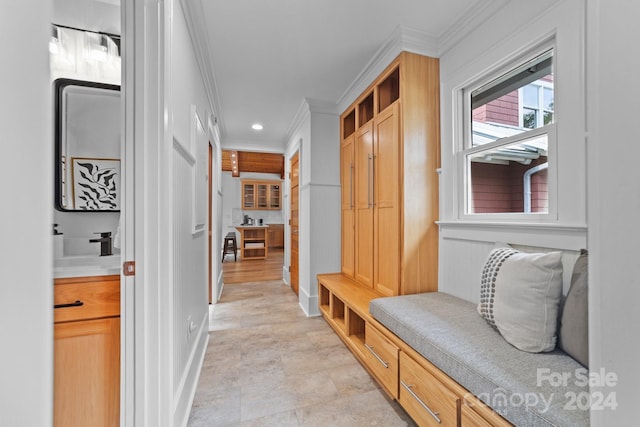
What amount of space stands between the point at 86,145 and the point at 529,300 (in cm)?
227

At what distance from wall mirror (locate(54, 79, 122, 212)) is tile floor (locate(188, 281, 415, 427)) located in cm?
137

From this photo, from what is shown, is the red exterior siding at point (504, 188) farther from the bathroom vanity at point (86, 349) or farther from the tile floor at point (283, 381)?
the bathroom vanity at point (86, 349)

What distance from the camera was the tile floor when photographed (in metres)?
1.50

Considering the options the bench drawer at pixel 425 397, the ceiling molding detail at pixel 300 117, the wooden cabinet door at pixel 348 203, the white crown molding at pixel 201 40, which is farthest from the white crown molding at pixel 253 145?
the bench drawer at pixel 425 397

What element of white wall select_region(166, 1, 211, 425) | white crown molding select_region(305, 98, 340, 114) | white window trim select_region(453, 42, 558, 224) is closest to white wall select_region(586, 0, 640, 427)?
white window trim select_region(453, 42, 558, 224)

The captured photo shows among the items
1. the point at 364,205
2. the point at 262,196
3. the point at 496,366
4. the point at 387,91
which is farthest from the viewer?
the point at 262,196

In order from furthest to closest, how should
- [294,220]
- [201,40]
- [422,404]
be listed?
[294,220] → [201,40] → [422,404]

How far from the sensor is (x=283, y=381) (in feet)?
5.96

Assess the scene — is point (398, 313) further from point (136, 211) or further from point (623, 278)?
point (136, 211)

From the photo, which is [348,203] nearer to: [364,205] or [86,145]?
[364,205]

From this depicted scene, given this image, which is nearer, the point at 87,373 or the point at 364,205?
the point at 87,373
